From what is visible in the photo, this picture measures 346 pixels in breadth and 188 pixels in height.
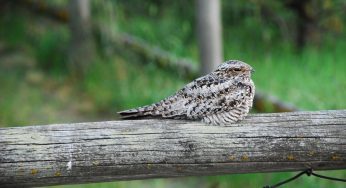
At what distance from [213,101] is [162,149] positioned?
397mm

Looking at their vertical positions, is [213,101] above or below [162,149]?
above

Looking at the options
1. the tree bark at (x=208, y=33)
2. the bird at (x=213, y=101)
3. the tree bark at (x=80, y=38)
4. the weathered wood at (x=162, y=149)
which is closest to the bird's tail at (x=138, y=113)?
the bird at (x=213, y=101)

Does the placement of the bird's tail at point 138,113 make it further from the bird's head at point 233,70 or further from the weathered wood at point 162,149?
the bird's head at point 233,70

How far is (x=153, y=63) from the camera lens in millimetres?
7305

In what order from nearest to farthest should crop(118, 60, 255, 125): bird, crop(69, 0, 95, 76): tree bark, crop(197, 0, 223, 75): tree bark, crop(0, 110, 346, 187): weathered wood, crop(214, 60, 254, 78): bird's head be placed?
crop(0, 110, 346, 187): weathered wood
crop(118, 60, 255, 125): bird
crop(214, 60, 254, 78): bird's head
crop(197, 0, 223, 75): tree bark
crop(69, 0, 95, 76): tree bark

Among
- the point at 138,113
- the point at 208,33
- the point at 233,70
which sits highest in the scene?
the point at 208,33


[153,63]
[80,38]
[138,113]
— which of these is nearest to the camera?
[138,113]

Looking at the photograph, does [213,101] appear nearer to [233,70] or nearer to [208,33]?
[233,70]

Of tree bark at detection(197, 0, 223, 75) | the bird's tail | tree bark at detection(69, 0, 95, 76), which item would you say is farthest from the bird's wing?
tree bark at detection(69, 0, 95, 76)

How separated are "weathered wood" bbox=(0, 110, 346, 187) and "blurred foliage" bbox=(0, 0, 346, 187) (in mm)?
2373

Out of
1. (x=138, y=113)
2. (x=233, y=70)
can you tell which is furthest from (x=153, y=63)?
(x=138, y=113)

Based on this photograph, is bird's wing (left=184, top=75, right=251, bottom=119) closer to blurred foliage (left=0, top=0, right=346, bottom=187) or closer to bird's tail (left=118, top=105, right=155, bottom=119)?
bird's tail (left=118, top=105, right=155, bottom=119)

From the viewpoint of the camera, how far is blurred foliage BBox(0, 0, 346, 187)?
6039mm

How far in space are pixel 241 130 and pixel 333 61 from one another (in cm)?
464
